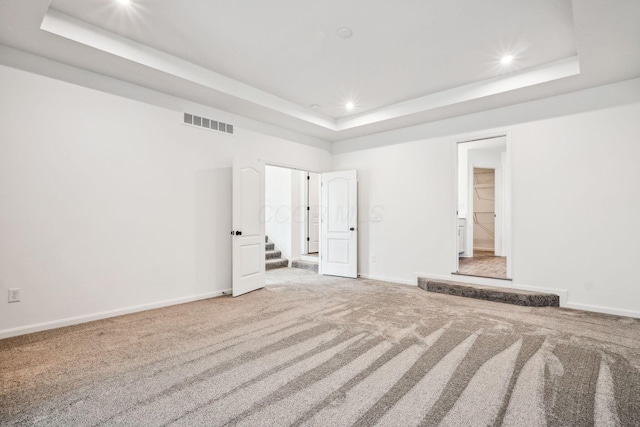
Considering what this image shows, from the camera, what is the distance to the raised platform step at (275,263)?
679 centimetres

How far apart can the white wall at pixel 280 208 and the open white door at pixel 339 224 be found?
138cm

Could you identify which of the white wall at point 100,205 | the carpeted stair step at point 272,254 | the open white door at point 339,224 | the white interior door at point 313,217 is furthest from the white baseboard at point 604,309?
the carpeted stair step at point 272,254

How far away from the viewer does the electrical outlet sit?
2.94 metres

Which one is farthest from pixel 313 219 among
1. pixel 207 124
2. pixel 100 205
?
pixel 100 205

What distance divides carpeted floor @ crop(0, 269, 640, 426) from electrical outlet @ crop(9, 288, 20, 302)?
39 centimetres

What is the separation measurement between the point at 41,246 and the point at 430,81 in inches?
190

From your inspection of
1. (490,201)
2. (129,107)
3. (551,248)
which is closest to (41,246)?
(129,107)

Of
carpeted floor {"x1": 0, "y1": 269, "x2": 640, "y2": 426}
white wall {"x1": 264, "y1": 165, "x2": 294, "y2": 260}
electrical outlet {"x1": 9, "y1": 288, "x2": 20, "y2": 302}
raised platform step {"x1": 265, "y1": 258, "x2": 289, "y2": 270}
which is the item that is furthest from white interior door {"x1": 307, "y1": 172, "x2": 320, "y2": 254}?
electrical outlet {"x1": 9, "y1": 288, "x2": 20, "y2": 302}

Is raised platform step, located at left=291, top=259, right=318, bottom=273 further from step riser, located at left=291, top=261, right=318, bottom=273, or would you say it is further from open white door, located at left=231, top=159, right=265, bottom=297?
open white door, located at left=231, top=159, right=265, bottom=297

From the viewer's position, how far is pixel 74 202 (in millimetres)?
3285

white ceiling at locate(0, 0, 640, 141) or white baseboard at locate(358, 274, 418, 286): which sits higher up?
white ceiling at locate(0, 0, 640, 141)

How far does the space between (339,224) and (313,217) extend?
1873mm

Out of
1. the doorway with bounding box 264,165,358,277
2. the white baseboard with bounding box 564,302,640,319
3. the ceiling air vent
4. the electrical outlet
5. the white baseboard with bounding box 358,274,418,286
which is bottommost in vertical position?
the white baseboard with bounding box 358,274,418,286

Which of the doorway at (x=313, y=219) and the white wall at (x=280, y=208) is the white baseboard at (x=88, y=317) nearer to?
the doorway at (x=313, y=219)
